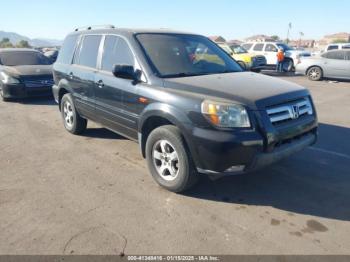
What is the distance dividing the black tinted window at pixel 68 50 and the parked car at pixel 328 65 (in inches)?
499

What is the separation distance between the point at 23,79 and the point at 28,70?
49 cm

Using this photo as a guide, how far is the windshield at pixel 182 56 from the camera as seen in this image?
4.09m

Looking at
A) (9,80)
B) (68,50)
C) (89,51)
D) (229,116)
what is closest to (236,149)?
(229,116)

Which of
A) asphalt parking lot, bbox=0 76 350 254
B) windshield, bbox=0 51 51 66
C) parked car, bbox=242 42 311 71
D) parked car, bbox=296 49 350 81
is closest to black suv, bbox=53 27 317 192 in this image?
asphalt parking lot, bbox=0 76 350 254

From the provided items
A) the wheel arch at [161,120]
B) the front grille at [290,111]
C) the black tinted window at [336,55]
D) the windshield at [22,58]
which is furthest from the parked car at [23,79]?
the black tinted window at [336,55]

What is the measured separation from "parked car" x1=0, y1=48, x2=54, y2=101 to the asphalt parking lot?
13.7 feet

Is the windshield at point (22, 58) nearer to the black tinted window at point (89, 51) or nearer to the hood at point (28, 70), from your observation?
the hood at point (28, 70)

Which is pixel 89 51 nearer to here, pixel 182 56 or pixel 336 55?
pixel 182 56

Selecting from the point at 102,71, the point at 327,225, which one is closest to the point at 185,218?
the point at 327,225

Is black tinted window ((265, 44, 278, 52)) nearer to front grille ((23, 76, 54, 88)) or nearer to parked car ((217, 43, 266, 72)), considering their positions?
parked car ((217, 43, 266, 72))

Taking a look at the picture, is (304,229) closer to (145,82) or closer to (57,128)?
(145,82)

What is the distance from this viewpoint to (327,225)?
316 centimetres

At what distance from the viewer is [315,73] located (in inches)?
596

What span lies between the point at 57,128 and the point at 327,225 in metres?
5.43
